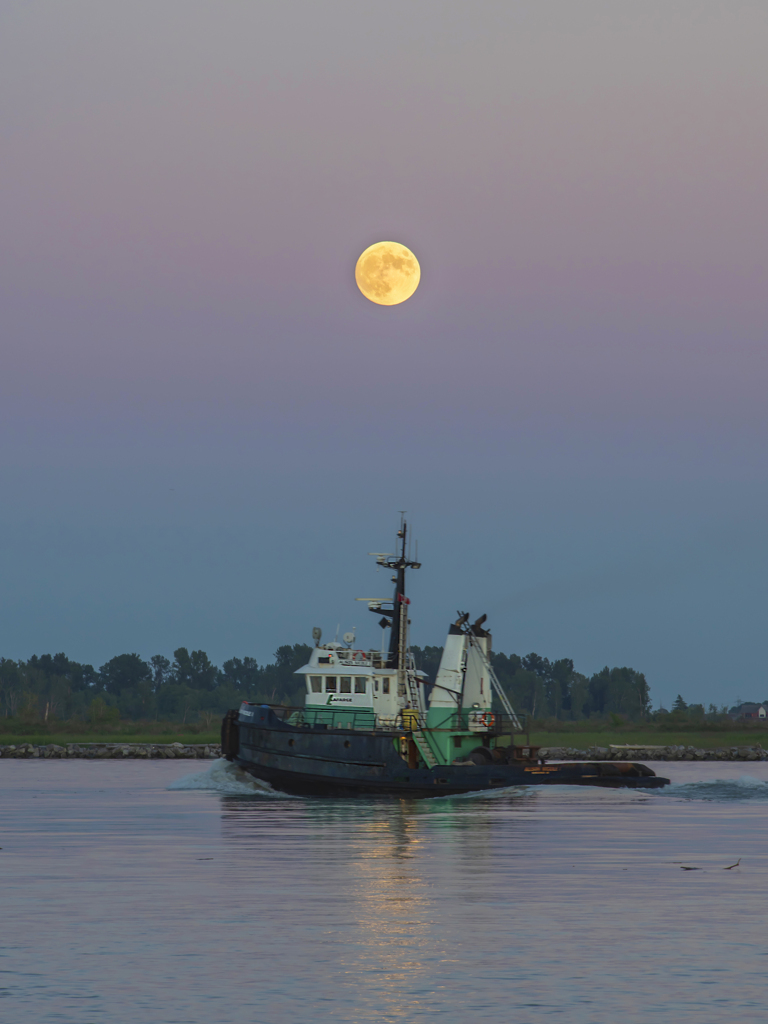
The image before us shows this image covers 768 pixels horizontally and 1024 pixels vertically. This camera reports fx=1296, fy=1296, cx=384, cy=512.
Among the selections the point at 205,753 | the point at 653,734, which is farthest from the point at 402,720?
the point at 653,734

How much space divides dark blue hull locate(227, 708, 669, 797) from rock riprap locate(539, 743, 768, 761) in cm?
7187

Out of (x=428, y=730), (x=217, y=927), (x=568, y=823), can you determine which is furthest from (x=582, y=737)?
(x=217, y=927)

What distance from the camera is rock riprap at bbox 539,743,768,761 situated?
432 feet

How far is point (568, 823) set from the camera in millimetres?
48219

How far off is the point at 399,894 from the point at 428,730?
1289 inches

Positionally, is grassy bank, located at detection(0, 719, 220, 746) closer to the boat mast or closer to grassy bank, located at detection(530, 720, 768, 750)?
grassy bank, located at detection(530, 720, 768, 750)

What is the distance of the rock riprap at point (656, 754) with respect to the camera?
131625mm

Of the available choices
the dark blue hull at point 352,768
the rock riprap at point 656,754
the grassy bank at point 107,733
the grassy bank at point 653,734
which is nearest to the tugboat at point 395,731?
the dark blue hull at point 352,768

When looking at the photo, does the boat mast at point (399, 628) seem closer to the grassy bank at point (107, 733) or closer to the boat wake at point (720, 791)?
the boat wake at point (720, 791)

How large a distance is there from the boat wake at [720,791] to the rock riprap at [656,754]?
5545cm

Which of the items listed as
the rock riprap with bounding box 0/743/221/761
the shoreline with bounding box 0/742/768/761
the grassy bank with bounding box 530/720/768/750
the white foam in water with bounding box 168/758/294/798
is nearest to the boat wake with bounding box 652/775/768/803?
the white foam in water with bounding box 168/758/294/798

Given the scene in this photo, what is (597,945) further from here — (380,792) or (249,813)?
(380,792)

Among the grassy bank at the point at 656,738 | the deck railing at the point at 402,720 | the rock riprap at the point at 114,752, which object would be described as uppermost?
the deck railing at the point at 402,720

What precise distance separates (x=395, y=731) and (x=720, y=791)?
840 inches
